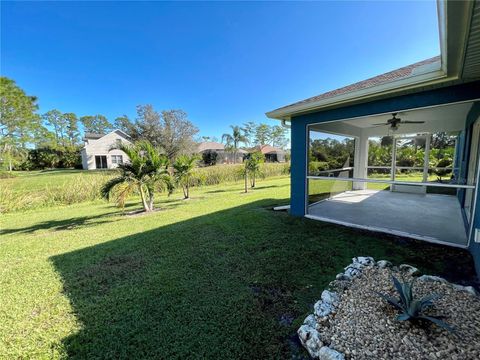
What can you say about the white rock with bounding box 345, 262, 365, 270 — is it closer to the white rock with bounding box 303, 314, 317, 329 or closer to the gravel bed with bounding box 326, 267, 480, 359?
the gravel bed with bounding box 326, 267, 480, 359

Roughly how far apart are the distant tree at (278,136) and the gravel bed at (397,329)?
5032 centimetres

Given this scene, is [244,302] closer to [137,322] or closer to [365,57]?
[137,322]

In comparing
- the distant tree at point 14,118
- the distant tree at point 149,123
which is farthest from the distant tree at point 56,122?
the distant tree at point 149,123

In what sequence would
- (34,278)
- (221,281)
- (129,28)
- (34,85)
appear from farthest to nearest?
(34,85), (129,28), (34,278), (221,281)

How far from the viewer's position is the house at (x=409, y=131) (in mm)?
2607

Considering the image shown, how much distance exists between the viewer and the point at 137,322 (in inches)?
89.7

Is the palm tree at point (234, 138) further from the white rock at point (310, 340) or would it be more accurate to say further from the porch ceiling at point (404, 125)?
the white rock at point (310, 340)

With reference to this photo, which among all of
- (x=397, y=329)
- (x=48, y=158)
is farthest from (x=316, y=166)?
(x=48, y=158)

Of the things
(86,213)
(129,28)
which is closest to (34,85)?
(129,28)

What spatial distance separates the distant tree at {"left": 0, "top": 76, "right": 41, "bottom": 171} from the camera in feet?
70.2

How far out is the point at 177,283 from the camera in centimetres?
298

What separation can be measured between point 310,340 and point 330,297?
71 centimetres

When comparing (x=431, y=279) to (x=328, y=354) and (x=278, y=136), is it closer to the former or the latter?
(x=328, y=354)

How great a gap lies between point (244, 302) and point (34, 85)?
116 feet
